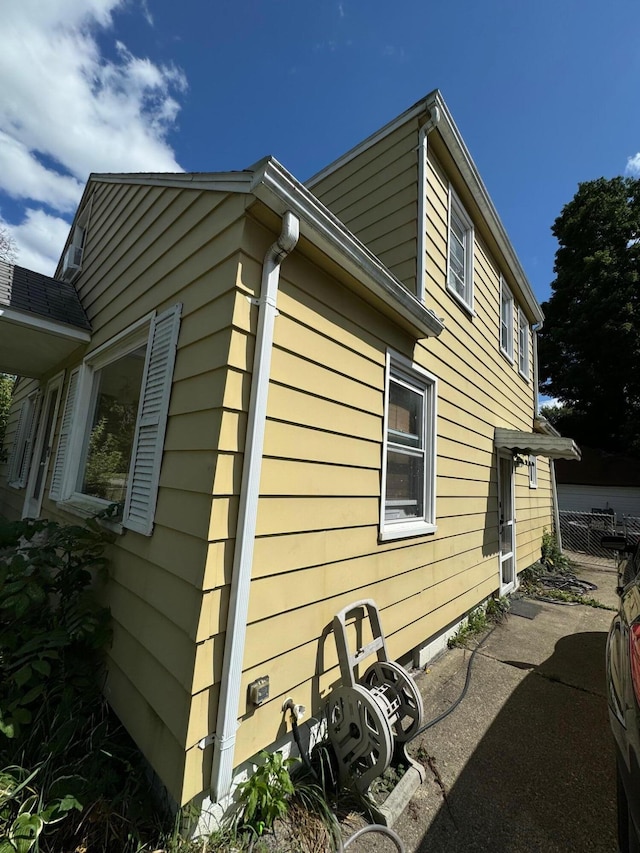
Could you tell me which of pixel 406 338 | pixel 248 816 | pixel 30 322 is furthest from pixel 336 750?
pixel 30 322

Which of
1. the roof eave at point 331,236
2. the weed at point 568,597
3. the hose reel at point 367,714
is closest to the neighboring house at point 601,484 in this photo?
the weed at point 568,597

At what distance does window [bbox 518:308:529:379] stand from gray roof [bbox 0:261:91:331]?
7.80m

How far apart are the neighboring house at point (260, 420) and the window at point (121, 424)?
25mm

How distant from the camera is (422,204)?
13.1ft

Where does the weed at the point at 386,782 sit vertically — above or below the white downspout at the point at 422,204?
below

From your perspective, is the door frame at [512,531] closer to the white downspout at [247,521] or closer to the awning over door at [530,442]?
the awning over door at [530,442]

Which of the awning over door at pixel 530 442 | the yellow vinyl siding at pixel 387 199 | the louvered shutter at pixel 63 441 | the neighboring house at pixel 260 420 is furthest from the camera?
the awning over door at pixel 530 442

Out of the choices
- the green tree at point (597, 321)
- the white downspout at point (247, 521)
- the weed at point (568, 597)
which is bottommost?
the weed at point (568, 597)

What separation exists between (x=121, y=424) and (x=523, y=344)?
809cm

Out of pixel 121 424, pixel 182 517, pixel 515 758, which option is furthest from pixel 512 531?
pixel 121 424

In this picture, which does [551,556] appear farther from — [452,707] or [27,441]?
[27,441]

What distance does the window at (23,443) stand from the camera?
19.4ft

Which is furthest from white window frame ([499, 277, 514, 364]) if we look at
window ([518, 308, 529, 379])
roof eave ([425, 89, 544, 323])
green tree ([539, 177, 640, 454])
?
green tree ([539, 177, 640, 454])

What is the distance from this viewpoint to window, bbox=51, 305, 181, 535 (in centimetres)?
246
